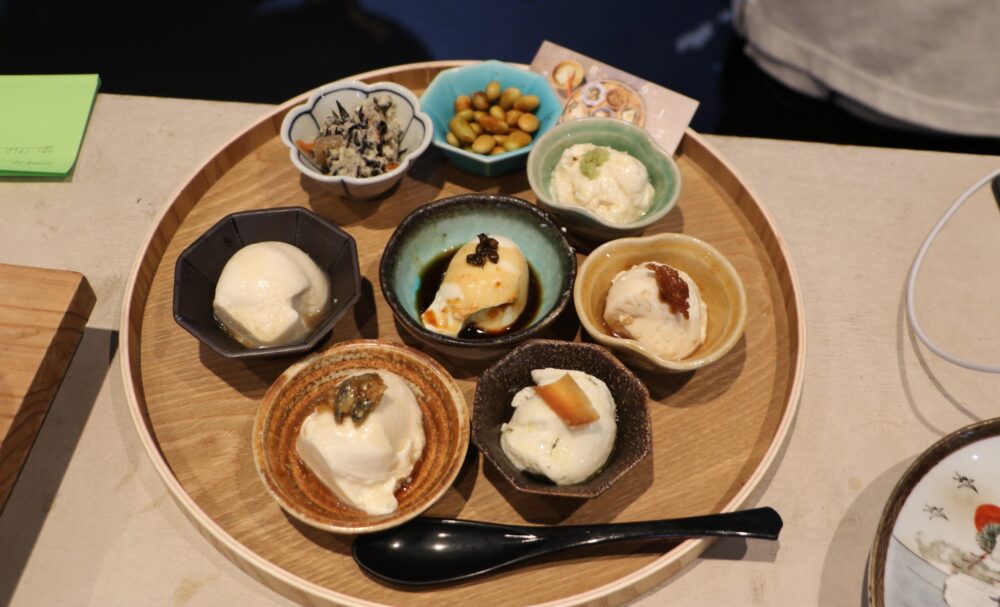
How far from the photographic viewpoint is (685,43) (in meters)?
3.29

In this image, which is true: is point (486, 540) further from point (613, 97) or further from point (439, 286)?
point (613, 97)

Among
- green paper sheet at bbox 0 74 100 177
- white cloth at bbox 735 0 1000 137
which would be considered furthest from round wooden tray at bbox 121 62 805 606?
white cloth at bbox 735 0 1000 137

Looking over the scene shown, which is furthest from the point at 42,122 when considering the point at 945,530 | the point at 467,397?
the point at 945,530

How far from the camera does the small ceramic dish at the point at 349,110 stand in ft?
5.90

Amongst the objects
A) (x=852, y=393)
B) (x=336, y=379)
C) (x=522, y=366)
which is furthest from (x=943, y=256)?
(x=336, y=379)

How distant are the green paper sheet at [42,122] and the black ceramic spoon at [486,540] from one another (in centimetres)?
149

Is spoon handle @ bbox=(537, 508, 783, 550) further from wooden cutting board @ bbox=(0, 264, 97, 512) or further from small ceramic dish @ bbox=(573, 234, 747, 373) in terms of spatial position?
wooden cutting board @ bbox=(0, 264, 97, 512)

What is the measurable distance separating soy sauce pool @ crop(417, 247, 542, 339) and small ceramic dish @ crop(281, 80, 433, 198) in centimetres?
24

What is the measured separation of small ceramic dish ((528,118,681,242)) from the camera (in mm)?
1758

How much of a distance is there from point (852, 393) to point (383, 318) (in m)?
1.15

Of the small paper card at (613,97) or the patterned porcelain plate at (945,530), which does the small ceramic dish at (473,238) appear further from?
the patterned porcelain plate at (945,530)

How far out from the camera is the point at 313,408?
5.03ft

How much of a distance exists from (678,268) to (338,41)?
2.25 metres

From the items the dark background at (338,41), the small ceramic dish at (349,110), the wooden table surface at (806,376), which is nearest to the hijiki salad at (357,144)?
the small ceramic dish at (349,110)
